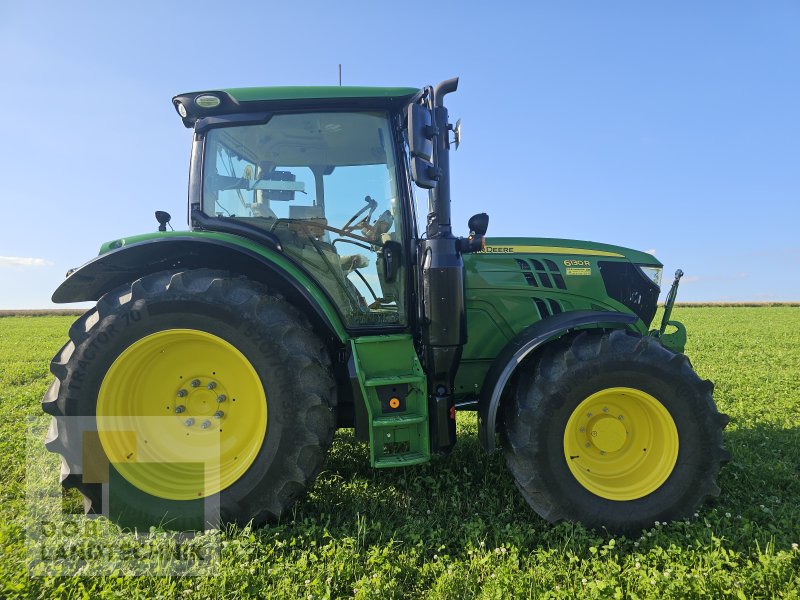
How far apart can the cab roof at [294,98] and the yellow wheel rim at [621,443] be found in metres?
2.38

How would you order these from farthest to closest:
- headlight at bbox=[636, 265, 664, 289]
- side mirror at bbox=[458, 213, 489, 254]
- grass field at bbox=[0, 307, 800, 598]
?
headlight at bbox=[636, 265, 664, 289] < side mirror at bbox=[458, 213, 489, 254] < grass field at bbox=[0, 307, 800, 598]

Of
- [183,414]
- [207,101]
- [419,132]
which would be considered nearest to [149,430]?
[183,414]

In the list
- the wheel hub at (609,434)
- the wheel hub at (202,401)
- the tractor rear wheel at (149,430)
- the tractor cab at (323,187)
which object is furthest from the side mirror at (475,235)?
the wheel hub at (202,401)

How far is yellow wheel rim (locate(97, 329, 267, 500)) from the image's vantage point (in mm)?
2861

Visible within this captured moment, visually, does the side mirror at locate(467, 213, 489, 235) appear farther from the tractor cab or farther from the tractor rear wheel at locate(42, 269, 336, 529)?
the tractor rear wheel at locate(42, 269, 336, 529)

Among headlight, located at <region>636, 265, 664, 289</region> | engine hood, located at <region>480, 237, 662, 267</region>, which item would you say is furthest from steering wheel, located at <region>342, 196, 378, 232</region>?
headlight, located at <region>636, 265, 664, 289</region>

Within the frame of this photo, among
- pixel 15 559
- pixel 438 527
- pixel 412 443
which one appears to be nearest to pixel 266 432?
pixel 412 443

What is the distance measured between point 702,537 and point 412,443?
1.76 m

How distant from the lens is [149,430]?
2963 mm

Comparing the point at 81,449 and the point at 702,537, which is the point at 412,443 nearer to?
the point at 702,537

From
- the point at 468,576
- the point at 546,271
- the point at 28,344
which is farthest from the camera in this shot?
the point at 28,344

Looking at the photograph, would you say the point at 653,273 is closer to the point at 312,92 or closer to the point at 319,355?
the point at 319,355

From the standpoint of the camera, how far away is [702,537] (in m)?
2.70

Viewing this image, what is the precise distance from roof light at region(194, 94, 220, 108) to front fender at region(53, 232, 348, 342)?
0.90m
